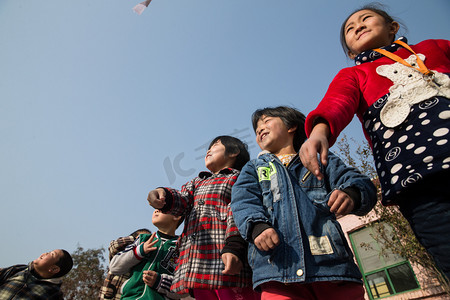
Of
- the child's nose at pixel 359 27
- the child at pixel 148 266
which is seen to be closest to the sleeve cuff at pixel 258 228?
the child's nose at pixel 359 27

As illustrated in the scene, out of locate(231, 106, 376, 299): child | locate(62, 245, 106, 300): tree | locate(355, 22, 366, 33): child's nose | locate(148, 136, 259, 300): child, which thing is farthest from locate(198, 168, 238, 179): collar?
locate(62, 245, 106, 300): tree

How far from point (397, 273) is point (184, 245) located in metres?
7.99

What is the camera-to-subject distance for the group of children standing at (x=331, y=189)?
4.04ft

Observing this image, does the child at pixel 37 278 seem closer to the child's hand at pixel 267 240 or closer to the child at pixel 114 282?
the child at pixel 114 282

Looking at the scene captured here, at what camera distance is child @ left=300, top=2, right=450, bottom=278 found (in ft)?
3.88

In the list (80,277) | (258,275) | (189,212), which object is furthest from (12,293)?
(80,277)

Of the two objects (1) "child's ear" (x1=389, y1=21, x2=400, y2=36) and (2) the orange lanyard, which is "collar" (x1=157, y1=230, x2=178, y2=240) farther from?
(1) "child's ear" (x1=389, y1=21, x2=400, y2=36)

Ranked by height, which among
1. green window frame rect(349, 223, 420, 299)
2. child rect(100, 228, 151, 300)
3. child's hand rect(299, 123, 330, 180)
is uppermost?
child's hand rect(299, 123, 330, 180)

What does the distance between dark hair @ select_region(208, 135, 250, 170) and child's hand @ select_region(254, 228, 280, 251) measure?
1592mm

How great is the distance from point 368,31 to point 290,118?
0.87 meters

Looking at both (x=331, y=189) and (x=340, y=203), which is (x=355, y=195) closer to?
(x=340, y=203)

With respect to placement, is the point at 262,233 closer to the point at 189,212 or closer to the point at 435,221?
the point at 435,221

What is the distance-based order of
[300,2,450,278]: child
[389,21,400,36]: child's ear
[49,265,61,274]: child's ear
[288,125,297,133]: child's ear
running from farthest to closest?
[49,265,61,274]: child's ear
[288,125,297,133]: child's ear
[389,21,400,36]: child's ear
[300,2,450,278]: child

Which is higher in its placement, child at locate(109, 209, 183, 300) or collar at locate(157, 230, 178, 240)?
collar at locate(157, 230, 178, 240)
